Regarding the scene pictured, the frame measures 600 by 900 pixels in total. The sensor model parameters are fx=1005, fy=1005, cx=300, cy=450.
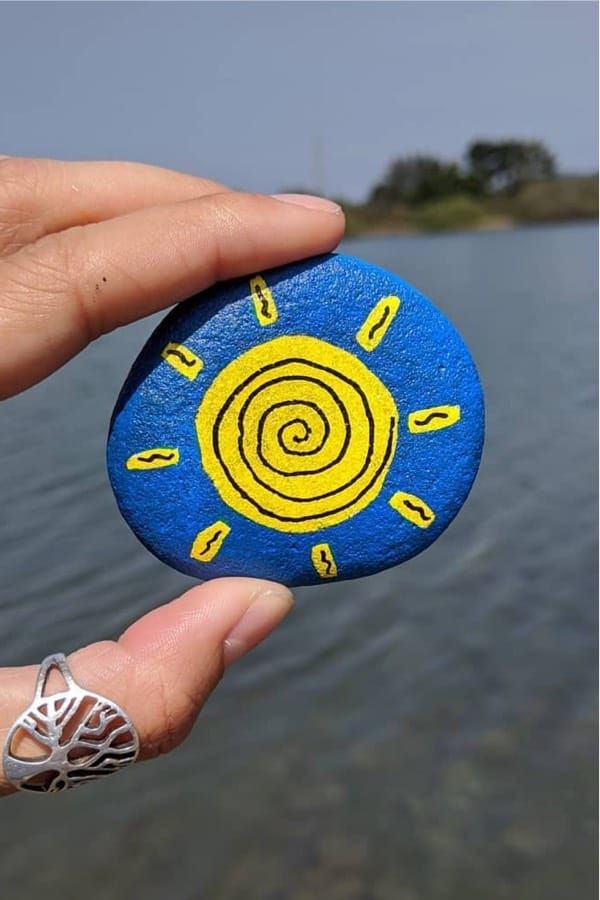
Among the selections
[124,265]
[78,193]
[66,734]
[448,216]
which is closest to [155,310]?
[124,265]

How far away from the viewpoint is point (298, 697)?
3768mm

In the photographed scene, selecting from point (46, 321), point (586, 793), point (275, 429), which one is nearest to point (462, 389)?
point (275, 429)

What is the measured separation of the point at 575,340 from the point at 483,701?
18.6ft

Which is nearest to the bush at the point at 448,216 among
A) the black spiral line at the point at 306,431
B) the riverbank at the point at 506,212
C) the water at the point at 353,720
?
the riverbank at the point at 506,212

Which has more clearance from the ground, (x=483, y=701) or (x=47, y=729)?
(x=47, y=729)

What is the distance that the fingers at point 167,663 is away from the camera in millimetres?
1525

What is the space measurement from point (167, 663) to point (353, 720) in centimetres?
224

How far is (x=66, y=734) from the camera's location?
1.51 m

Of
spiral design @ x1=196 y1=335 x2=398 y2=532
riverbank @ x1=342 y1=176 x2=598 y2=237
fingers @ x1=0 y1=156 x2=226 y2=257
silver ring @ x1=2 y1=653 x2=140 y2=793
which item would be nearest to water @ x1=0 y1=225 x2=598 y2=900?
silver ring @ x1=2 y1=653 x2=140 y2=793

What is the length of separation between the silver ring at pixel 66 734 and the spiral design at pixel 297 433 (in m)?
0.40

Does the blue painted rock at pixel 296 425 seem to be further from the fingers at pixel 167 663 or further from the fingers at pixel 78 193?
the fingers at pixel 78 193

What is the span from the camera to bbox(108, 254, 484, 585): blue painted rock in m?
1.64

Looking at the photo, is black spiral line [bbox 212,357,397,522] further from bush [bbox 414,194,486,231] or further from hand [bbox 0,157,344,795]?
bush [bbox 414,194,486,231]

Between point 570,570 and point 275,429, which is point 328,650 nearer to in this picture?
point 570,570
